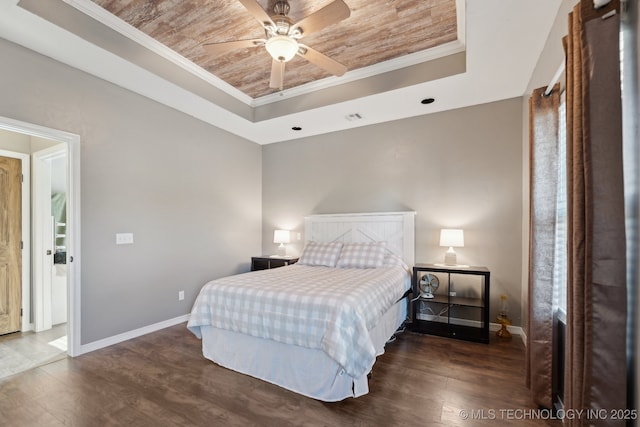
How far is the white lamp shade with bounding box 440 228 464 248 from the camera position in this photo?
132 inches

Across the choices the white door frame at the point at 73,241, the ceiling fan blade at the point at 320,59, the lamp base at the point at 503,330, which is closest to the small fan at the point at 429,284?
the lamp base at the point at 503,330

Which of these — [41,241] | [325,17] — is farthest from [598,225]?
[41,241]

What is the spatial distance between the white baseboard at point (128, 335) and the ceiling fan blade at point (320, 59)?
3.39m

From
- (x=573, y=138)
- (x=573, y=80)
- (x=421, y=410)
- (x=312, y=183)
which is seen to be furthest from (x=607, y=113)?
(x=312, y=183)

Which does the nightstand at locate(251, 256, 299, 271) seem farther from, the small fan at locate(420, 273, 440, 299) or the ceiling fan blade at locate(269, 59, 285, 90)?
the ceiling fan blade at locate(269, 59, 285, 90)

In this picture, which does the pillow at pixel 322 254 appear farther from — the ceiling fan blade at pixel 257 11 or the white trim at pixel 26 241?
the white trim at pixel 26 241

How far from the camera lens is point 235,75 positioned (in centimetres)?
349

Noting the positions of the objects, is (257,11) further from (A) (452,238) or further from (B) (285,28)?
(A) (452,238)

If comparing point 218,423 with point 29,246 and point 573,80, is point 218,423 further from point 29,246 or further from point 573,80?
point 29,246

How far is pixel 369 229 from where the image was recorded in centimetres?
416

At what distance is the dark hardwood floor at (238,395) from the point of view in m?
1.86

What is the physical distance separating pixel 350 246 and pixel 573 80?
9.46 ft

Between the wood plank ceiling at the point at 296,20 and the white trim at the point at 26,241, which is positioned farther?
the white trim at the point at 26,241

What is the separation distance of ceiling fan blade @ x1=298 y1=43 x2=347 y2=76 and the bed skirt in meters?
2.27
